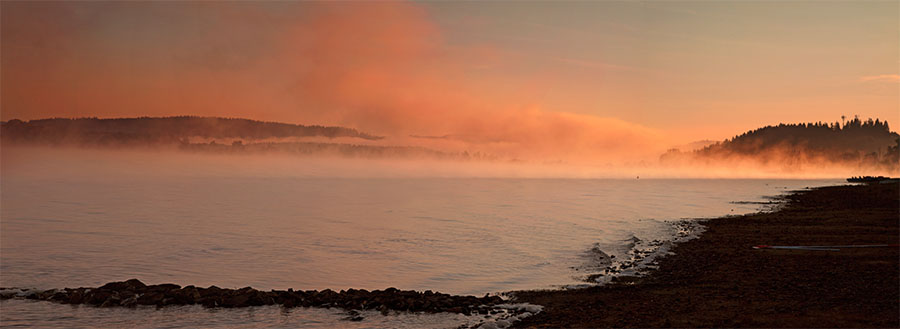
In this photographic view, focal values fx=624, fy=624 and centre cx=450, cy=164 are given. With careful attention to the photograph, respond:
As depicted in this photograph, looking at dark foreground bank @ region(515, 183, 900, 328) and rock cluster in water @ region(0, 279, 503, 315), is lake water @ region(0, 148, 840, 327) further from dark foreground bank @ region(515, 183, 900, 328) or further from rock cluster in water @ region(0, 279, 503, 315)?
dark foreground bank @ region(515, 183, 900, 328)

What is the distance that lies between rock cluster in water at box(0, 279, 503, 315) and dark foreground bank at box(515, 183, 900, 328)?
2.89m

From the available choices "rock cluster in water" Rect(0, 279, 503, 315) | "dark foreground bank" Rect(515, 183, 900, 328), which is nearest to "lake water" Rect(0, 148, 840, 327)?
"rock cluster in water" Rect(0, 279, 503, 315)

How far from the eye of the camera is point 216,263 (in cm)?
3388

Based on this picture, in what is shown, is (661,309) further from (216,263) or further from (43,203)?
(43,203)

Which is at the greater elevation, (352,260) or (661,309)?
(352,260)

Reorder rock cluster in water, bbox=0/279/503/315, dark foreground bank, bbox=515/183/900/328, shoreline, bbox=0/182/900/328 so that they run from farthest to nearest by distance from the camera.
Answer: rock cluster in water, bbox=0/279/503/315 → shoreline, bbox=0/182/900/328 → dark foreground bank, bbox=515/183/900/328

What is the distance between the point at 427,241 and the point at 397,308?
22822mm

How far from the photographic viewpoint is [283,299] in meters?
21.6

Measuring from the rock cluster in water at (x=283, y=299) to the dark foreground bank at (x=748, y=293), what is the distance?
114 inches

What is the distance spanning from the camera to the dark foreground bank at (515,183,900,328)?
17.2m

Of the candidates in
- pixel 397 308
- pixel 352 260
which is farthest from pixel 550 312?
pixel 352 260

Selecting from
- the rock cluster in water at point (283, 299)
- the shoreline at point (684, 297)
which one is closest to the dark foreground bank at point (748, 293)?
the shoreline at point (684, 297)

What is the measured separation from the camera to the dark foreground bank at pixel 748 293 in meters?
17.2

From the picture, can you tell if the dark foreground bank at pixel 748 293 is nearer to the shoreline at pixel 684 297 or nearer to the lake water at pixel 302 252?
the shoreline at pixel 684 297
